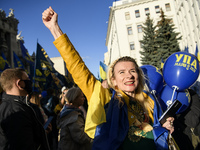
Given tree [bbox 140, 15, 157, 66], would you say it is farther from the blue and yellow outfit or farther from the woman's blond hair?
the blue and yellow outfit

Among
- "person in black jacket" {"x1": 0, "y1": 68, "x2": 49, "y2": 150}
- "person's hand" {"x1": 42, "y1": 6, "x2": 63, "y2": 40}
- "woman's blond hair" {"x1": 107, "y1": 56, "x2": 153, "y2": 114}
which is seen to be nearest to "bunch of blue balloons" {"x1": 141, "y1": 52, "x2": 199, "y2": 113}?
"woman's blond hair" {"x1": 107, "y1": 56, "x2": 153, "y2": 114}

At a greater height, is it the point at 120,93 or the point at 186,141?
the point at 120,93

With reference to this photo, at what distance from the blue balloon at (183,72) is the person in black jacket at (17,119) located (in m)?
2.40

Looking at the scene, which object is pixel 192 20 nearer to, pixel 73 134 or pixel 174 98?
pixel 174 98

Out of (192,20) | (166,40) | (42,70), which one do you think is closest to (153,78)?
(42,70)

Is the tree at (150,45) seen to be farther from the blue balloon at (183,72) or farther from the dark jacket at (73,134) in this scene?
the dark jacket at (73,134)

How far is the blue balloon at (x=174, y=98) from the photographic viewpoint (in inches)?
115

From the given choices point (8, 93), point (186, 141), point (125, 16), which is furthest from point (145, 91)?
point (125, 16)

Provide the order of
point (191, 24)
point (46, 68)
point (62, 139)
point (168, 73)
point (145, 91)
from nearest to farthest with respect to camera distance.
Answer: point (145, 91) < point (62, 139) < point (168, 73) < point (46, 68) < point (191, 24)

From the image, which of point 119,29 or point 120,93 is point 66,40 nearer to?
point 120,93

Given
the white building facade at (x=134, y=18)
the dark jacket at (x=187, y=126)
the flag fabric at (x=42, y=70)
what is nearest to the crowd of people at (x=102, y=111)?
the dark jacket at (x=187, y=126)

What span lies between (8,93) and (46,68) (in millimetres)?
5430

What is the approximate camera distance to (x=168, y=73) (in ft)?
9.98

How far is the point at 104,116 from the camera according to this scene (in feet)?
5.03
